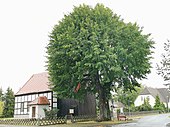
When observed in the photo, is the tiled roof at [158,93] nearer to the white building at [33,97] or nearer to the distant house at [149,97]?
the distant house at [149,97]

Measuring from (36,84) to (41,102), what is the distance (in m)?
7.21

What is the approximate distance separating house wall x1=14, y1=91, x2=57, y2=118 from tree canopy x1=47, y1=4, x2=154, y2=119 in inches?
300

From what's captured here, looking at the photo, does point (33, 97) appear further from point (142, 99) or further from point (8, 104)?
point (142, 99)

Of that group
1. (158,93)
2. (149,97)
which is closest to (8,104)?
(149,97)

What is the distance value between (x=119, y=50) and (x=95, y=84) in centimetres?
640

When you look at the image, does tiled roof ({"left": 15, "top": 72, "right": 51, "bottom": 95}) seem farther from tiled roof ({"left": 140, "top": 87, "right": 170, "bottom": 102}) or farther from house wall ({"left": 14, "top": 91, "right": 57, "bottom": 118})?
tiled roof ({"left": 140, "top": 87, "right": 170, "bottom": 102})

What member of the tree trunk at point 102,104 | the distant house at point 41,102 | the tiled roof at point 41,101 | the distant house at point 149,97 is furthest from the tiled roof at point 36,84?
the distant house at point 149,97

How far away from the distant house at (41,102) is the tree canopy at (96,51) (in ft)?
23.8

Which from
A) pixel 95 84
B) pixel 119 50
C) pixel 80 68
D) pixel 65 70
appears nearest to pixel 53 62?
pixel 65 70

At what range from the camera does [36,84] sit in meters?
41.0

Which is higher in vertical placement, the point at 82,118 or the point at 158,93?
the point at 158,93

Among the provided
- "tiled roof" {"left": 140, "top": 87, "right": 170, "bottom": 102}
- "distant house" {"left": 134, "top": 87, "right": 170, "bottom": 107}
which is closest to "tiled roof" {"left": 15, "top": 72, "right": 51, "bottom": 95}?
"distant house" {"left": 134, "top": 87, "right": 170, "bottom": 107}

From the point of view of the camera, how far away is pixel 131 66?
2616 cm

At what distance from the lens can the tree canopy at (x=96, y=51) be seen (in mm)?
24547
